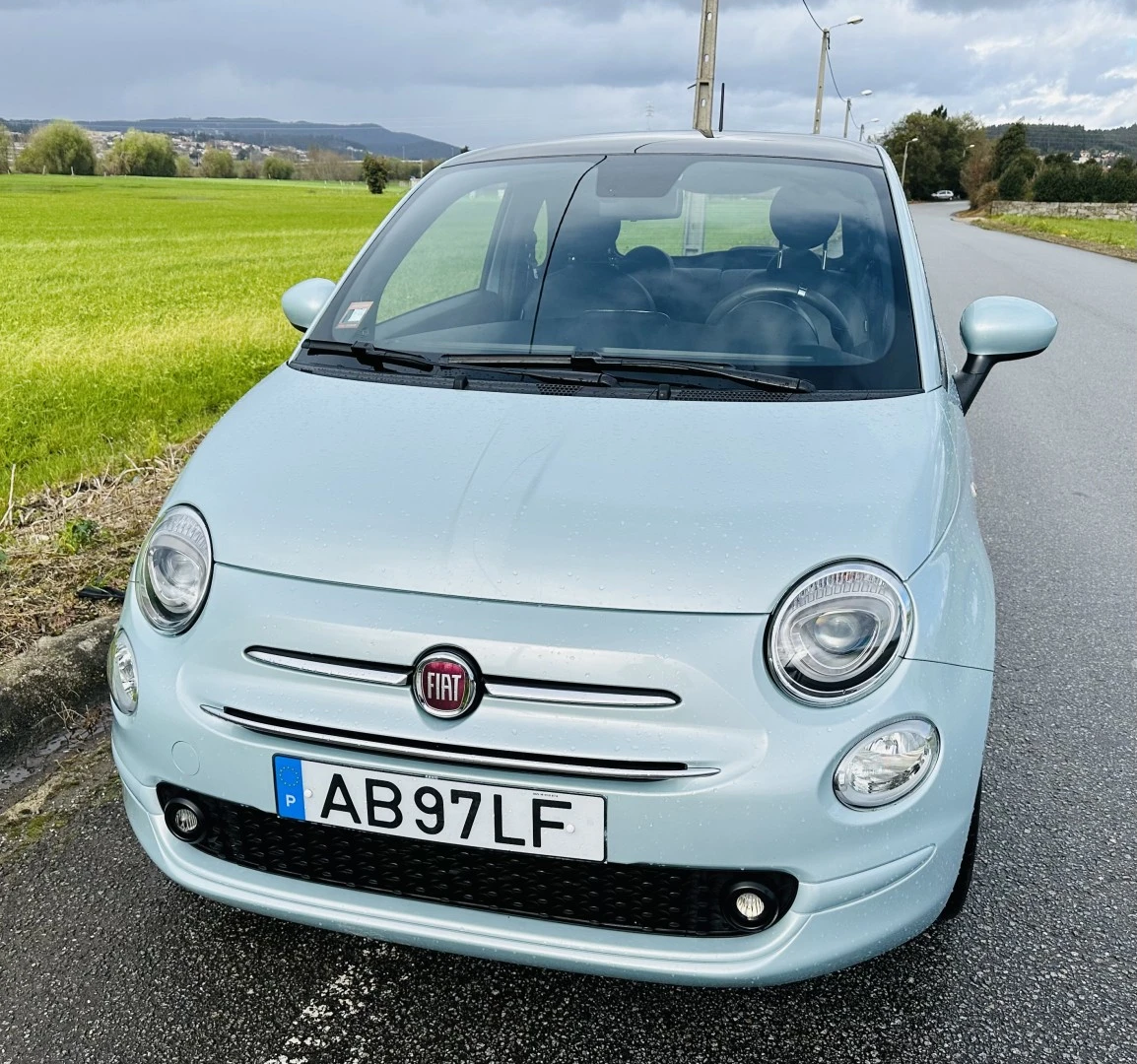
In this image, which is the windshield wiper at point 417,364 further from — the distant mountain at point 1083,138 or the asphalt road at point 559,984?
the distant mountain at point 1083,138

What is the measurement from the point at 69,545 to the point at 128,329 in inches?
316

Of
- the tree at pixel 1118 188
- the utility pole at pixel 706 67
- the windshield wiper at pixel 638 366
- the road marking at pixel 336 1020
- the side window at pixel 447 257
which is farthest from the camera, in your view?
the tree at pixel 1118 188

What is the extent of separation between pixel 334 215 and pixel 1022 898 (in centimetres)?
4488

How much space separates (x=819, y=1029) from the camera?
1.92 metres

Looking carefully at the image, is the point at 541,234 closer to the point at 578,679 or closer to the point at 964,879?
the point at 578,679

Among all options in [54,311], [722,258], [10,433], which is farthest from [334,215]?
[722,258]

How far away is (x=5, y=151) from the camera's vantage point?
85.6 meters

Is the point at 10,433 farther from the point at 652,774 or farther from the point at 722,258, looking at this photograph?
the point at 652,774

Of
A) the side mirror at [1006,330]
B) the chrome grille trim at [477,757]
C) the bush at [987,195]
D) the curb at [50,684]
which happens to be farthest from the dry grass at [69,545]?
the bush at [987,195]

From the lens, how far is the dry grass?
3402mm

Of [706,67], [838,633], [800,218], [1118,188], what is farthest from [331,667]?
[1118,188]

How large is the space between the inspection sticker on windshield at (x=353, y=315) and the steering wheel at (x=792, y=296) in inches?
36.3

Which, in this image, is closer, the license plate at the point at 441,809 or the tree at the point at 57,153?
the license plate at the point at 441,809

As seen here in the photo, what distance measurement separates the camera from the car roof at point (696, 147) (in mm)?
3105
